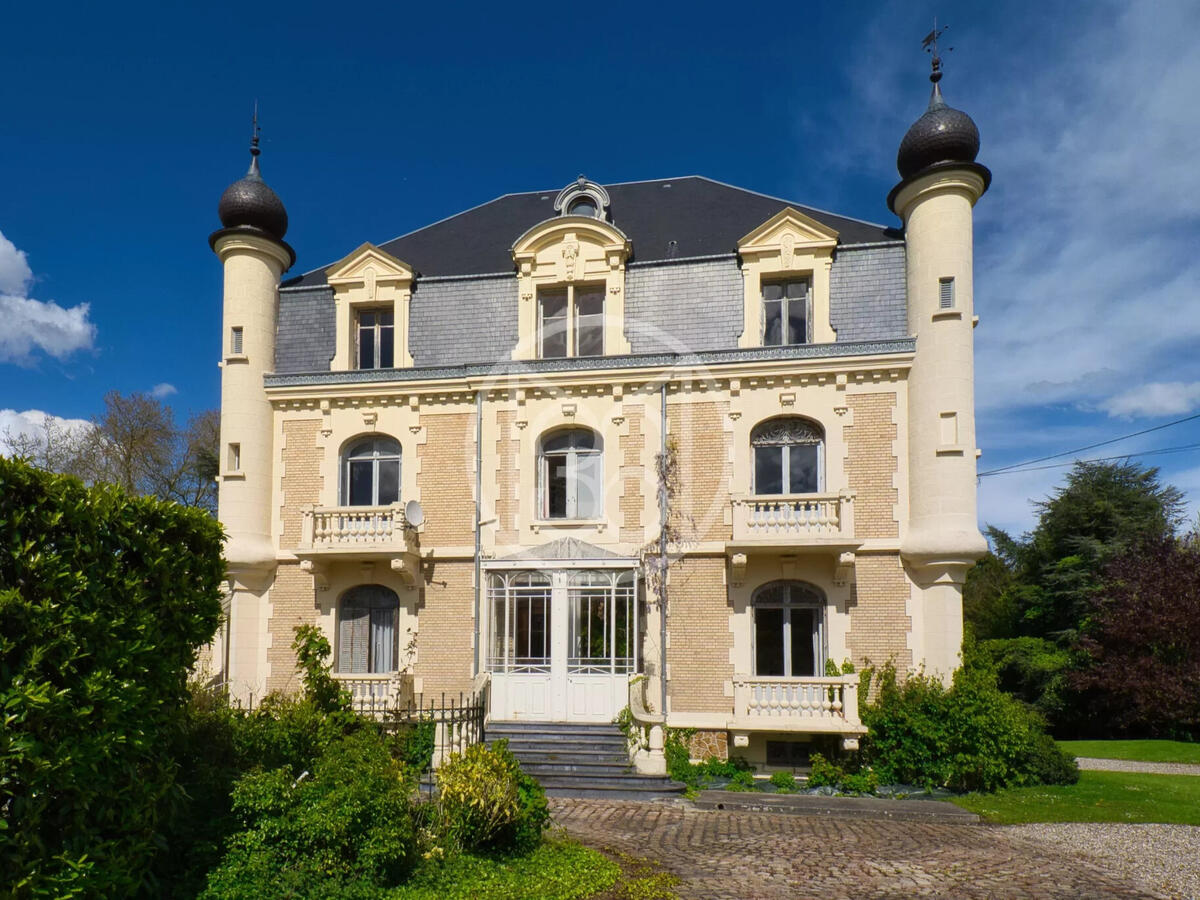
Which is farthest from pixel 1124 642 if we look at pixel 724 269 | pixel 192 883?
pixel 192 883

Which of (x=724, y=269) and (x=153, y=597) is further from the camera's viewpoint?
(x=724, y=269)

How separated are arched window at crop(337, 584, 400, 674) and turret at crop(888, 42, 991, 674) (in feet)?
31.5

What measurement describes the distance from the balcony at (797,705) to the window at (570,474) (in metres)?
4.35

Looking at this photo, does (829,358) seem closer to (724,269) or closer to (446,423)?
(724,269)

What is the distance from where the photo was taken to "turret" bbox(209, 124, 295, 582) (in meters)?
16.3

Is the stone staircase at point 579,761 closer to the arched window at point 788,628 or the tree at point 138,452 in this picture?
the arched window at point 788,628

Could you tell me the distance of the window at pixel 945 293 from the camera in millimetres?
14570

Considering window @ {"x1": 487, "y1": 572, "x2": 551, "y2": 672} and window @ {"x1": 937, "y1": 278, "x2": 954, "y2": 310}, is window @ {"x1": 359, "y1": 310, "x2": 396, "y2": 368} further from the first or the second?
window @ {"x1": 937, "y1": 278, "x2": 954, "y2": 310}

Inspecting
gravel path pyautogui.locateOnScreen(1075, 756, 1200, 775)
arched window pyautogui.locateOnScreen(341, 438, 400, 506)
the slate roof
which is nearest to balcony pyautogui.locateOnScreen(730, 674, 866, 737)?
gravel path pyautogui.locateOnScreen(1075, 756, 1200, 775)

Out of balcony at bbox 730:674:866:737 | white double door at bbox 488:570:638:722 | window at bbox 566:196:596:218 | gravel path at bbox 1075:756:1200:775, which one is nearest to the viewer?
balcony at bbox 730:674:866:737

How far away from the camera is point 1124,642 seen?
21.1 meters

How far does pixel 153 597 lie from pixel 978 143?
1470 cm

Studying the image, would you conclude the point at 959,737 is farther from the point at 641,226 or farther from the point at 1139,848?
the point at 641,226

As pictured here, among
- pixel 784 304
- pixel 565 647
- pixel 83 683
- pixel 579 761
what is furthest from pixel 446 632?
pixel 83 683
